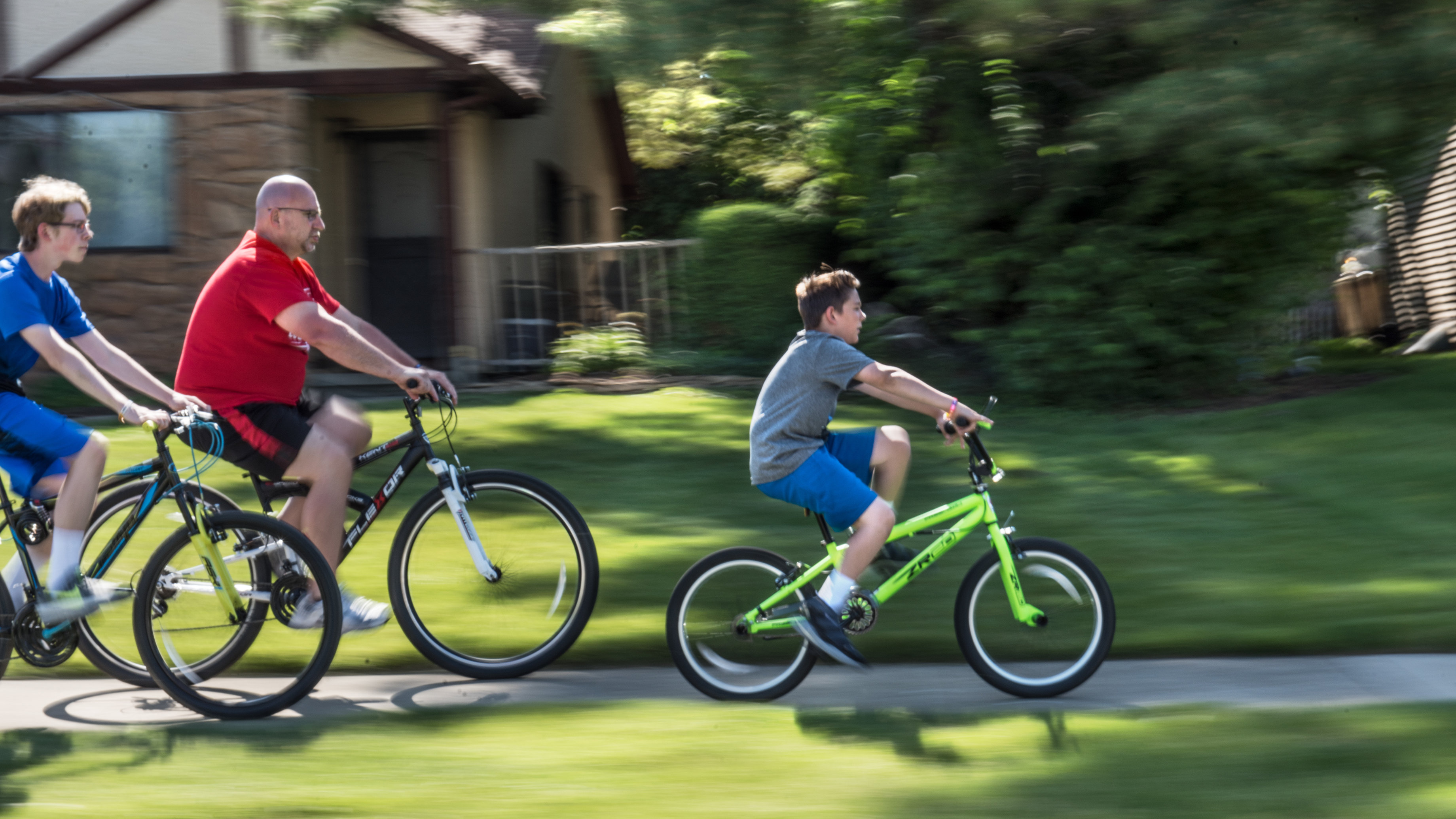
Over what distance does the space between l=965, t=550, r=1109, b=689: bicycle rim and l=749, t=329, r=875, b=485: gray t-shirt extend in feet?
2.74

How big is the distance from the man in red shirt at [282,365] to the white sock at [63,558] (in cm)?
63

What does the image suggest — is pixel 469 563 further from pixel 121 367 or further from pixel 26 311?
pixel 26 311

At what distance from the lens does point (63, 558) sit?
16.4 feet

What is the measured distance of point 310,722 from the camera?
4906 mm

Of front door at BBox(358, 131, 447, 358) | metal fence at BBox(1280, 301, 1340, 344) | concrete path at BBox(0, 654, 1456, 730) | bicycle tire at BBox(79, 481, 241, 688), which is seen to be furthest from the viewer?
metal fence at BBox(1280, 301, 1340, 344)

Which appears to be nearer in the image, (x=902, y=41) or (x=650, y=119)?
(x=902, y=41)

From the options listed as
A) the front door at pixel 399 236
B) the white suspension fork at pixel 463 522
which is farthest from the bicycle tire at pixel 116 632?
the front door at pixel 399 236

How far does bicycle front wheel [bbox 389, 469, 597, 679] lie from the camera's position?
5340mm

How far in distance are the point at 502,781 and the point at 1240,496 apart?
569 centimetres

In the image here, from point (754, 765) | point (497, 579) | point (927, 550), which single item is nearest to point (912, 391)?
point (927, 550)

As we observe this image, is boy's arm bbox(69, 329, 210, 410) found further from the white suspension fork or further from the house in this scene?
the house

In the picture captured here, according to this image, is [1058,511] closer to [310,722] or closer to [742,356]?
[310,722]

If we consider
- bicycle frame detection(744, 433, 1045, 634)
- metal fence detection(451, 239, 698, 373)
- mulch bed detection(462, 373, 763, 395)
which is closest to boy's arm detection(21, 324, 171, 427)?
bicycle frame detection(744, 433, 1045, 634)

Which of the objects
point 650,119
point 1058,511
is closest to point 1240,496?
point 1058,511
